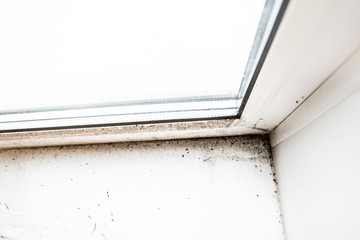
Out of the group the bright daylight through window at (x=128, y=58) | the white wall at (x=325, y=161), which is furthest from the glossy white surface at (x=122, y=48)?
the white wall at (x=325, y=161)

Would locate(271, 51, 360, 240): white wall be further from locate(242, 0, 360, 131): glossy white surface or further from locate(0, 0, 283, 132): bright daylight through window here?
locate(0, 0, 283, 132): bright daylight through window

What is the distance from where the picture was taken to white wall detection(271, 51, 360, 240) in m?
0.54

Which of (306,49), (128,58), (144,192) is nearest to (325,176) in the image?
(306,49)

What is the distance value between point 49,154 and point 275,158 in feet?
3.45

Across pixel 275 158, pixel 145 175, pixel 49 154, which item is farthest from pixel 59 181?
pixel 275 158

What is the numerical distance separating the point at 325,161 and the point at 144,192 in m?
0.74

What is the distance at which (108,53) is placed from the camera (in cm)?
66

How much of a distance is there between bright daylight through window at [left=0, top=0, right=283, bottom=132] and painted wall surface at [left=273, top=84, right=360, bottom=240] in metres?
0.23

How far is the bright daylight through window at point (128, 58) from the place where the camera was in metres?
0.54

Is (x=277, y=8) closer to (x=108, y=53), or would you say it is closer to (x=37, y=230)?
(x=108, y=53)

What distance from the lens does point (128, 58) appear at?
67cm

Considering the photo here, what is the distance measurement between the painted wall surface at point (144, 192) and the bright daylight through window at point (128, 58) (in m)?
0.28

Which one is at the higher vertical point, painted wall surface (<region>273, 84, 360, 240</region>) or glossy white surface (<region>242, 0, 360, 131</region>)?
glossy white surface (<region>242, 0, 360, 131</region>)

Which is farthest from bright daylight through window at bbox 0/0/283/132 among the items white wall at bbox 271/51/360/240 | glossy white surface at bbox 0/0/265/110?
white wall at bbox 271/51/360/240
